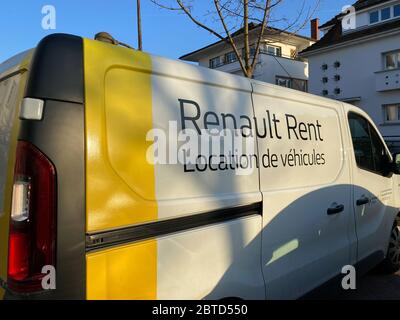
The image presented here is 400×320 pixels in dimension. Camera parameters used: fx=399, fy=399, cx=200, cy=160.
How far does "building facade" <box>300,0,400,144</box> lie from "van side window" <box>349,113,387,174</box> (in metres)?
17.3

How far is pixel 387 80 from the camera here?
21641 mm

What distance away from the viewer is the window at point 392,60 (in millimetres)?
21875

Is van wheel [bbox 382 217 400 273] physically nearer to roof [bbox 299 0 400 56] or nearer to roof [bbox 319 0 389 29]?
roof [bbox 299 0 400 56]

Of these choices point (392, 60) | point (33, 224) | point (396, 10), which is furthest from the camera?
point (396, 10)

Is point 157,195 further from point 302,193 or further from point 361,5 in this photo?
point 361,5

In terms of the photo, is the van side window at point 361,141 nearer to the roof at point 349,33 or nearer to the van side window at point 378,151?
the van side window at point 378,151

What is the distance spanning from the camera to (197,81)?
2.50 metres

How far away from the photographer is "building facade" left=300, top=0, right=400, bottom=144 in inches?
858

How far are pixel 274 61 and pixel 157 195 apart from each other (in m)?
28.0

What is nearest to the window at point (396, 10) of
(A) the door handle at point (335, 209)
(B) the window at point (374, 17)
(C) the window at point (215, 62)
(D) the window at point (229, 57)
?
(B) the window at point (374, 17)

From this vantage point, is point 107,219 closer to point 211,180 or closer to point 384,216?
point 211,180

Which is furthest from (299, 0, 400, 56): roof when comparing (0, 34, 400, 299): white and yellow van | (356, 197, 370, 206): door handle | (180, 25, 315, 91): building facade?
(0, 34, 400, 299): white and yellow van

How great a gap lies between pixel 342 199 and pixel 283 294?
1.22 m

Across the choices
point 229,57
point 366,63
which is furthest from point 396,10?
point 229,57
